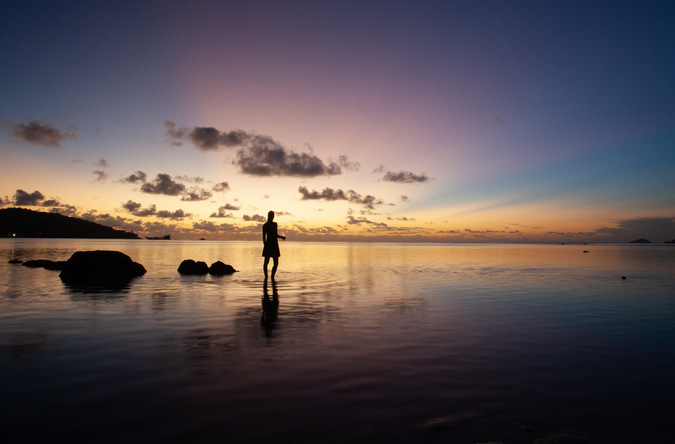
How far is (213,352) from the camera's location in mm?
7699

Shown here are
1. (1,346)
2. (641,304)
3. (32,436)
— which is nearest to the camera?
(32,436)

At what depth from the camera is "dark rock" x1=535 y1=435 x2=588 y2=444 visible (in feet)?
13.6

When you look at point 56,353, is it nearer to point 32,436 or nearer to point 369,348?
point 32,436

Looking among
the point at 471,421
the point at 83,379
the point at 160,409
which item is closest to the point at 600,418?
the point at 471,421

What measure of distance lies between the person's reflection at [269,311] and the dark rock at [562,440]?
22.3 feet

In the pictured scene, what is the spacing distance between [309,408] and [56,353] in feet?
20.6

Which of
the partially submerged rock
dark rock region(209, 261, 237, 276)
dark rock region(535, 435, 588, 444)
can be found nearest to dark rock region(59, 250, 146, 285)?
the partially submerged rock

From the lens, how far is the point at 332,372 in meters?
6.54

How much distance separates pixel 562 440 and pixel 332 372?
12.0ft

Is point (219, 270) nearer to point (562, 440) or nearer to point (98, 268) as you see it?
point (98, 268)

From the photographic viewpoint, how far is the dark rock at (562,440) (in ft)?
13.6

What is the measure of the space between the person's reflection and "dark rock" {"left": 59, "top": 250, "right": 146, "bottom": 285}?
11.4m

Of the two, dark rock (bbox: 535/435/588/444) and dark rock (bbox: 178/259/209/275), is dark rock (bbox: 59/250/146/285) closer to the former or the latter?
dark rock (bbox: 178/259/209/275)

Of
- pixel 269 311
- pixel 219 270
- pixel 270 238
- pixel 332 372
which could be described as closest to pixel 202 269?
pixel 219 270
